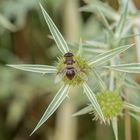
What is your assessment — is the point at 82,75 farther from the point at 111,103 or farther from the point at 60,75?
the point at 111,103

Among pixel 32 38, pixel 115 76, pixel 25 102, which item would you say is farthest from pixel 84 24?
pixel 115 76

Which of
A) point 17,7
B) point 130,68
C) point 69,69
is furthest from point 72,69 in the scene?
point 17,7

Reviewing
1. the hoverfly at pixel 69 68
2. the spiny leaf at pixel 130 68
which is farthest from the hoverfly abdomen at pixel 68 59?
the spiny leaf at pixel 130 68

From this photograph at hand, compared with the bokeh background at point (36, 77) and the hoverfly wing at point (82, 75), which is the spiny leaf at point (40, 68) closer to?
the hoverfly wing at point (82, 75)

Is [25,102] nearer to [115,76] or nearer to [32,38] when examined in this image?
[32,38]

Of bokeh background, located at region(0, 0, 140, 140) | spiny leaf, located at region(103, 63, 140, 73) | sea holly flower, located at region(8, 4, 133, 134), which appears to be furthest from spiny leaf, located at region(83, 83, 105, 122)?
bokeh background, located at region(0, 0, 140, 140)

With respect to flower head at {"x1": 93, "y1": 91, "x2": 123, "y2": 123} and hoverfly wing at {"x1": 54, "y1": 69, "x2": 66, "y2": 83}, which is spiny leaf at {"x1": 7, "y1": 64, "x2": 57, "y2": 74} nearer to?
hoverfly wing at {"x1": 54, "y1": 69, "x2": 66, "y2": 83}
